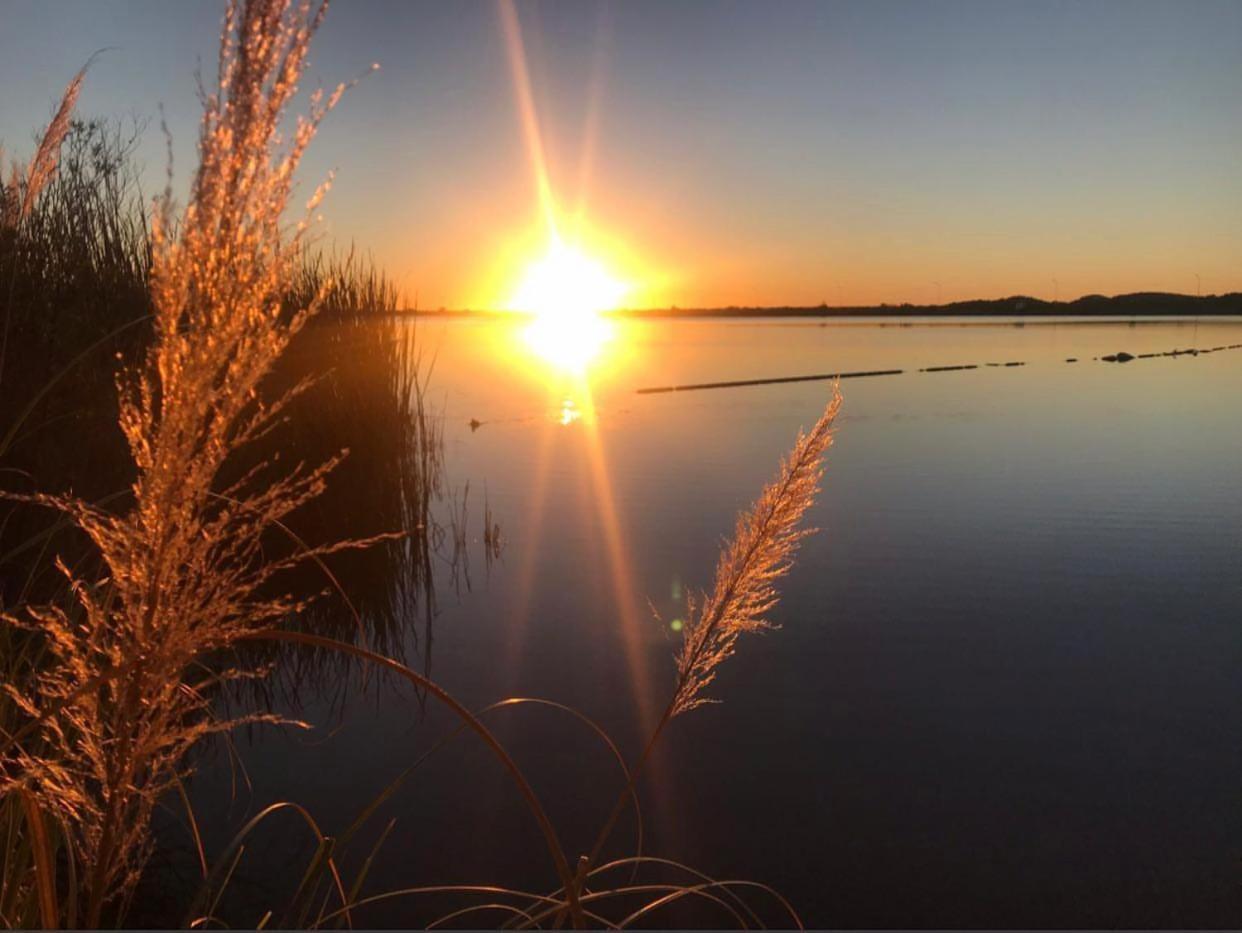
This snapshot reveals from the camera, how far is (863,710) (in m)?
5.82

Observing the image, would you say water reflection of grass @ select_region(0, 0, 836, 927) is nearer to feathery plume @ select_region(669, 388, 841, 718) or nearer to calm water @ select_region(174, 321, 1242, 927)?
feathery plume @ select_region(669, 388, 841, 718)

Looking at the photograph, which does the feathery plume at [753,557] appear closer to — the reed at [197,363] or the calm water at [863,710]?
the reed at [197,363]

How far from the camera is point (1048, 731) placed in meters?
5.49

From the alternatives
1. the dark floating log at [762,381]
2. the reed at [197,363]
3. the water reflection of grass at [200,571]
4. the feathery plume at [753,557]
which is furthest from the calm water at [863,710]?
the dark floating log at [762,381]

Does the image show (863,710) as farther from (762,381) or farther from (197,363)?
(762,381)

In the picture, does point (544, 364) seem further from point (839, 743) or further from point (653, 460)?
point (839, 743)

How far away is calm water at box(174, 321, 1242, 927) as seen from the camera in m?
4.27

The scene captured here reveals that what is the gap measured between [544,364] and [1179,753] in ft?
135

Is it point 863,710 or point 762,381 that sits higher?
point 762,381

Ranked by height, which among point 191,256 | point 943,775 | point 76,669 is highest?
point 191,256

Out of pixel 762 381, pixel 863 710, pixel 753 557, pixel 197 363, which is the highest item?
pixel 197 363

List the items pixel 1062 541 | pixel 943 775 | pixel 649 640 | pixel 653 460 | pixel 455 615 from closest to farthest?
pixel 943 775
pixel 649 640
pixel 455 615
pixel 1062 541
pixel 653 460

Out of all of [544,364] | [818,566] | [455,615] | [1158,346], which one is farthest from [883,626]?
[1158,346]

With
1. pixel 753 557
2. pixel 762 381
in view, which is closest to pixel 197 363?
pixel 753 557
